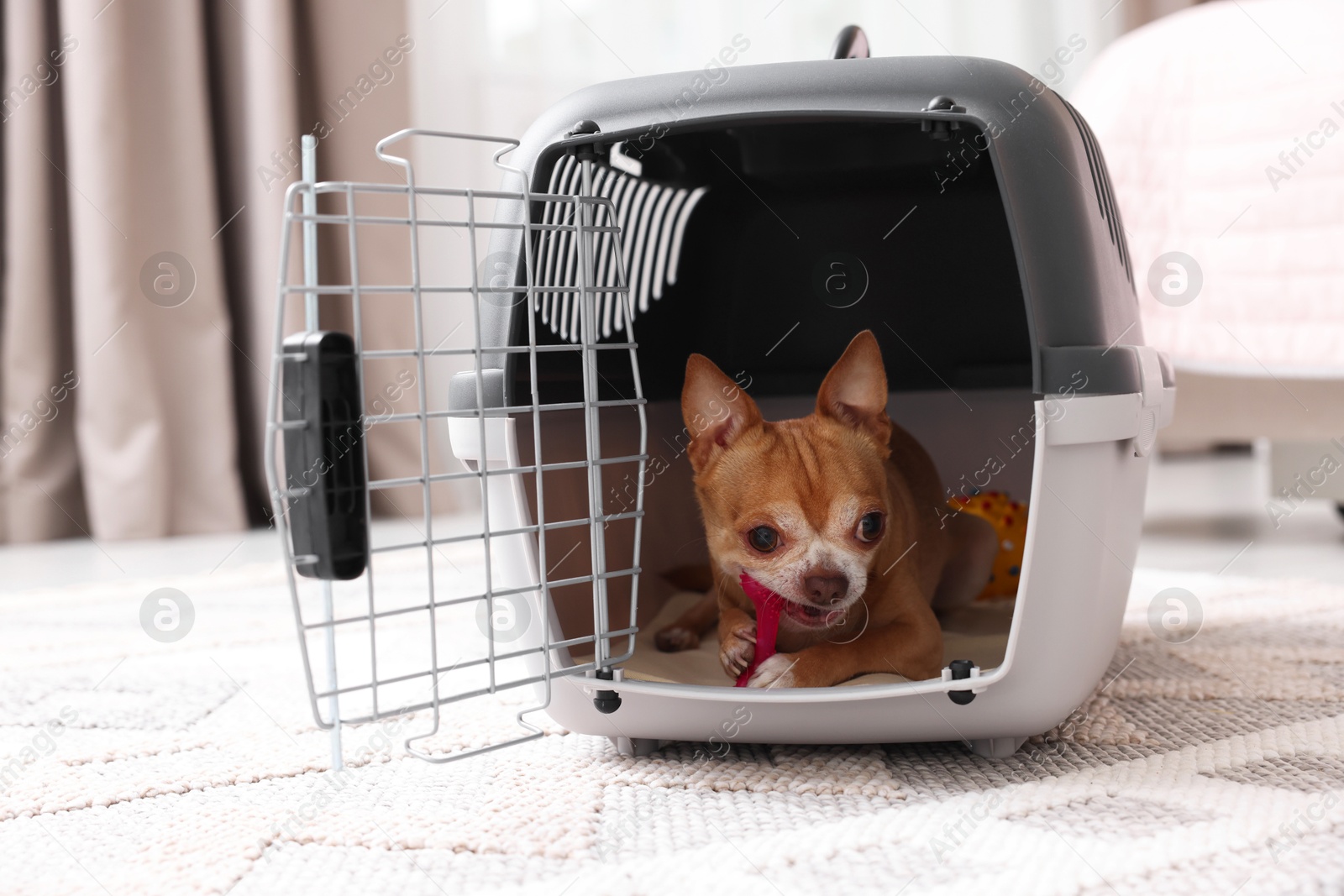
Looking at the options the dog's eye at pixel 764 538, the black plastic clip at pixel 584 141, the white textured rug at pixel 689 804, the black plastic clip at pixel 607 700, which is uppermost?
the black plastic clip at pixel 584 141

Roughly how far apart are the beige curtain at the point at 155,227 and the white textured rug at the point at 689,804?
176 cm

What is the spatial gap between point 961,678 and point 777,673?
7.9 inches

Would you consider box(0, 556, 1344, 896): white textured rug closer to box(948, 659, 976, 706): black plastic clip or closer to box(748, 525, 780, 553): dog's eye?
box(948, 659, 976, 706): black plastic clip

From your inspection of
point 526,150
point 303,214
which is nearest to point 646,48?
point 526,150

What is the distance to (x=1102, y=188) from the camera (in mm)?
1250

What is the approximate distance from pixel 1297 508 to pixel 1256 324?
78 centimetres

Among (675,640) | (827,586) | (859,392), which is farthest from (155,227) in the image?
(827,586)

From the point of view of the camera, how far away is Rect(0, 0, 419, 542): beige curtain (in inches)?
119

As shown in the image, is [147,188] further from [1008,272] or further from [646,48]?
[1008,272]

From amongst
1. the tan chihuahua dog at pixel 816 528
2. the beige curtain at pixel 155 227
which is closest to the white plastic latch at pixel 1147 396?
the tan chihuahua dog at pixel 816 528

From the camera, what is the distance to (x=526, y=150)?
1158 mm

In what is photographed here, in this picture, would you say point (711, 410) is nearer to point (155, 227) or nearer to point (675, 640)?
point (675, 640)

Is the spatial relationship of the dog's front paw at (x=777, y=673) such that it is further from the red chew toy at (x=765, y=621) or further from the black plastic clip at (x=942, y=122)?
the black plastic clip at (x=942, y=122)

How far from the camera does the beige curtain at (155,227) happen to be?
119 inches
